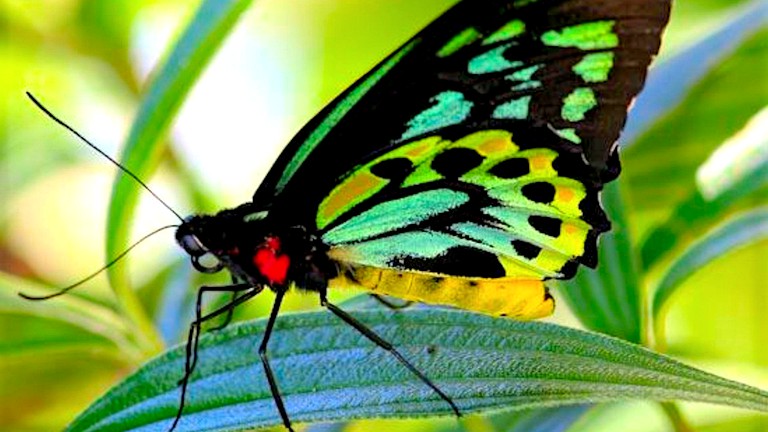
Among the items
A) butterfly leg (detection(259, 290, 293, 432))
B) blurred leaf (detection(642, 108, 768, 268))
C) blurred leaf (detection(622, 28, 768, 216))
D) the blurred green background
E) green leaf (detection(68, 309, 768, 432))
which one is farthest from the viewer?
blurred leaf (detection(622, 28, 768, 216))

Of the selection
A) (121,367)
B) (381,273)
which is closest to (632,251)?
(381,273)

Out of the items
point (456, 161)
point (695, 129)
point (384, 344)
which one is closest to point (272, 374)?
point (384, 344)

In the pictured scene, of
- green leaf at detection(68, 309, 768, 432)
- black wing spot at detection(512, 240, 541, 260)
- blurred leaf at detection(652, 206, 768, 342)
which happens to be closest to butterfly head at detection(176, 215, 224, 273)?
green leaf at detection(68, 309, 768, 432)

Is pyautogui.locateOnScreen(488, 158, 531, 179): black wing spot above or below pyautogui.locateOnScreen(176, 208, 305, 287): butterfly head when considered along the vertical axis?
above

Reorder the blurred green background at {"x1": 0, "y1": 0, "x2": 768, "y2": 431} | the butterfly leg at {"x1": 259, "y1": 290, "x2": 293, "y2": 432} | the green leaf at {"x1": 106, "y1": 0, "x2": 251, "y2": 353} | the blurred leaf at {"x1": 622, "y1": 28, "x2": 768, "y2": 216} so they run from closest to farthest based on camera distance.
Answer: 1. the butterfly leg at {"x1": 259, "y1": 290, "x2": 293, "y2": 432}
2. the green leaf at {"x1": 106, "y1": 0, "x2": 251, "y2": 353}
3. the blurred green background at {"x1": 0, "y1": 0, "x2": 768, "y2": 431}
4. the blurred leaf at {"x1": 622, "y1": 28, "x2": 768, "y2": 216}

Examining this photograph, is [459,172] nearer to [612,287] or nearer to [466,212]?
[466,212]

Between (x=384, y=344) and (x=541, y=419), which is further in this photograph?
(x=541, y=419)

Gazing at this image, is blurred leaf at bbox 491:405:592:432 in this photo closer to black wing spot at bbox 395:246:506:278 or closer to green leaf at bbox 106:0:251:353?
black wing spot at bbox 395:246:506:278

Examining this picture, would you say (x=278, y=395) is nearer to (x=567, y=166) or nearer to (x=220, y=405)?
(x=220, y=405)

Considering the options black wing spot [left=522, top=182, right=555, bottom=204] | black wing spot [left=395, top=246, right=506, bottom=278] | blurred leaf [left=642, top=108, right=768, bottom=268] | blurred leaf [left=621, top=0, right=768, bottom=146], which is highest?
blurred leaf [left=621, top=0, right=768, bottom=146]
